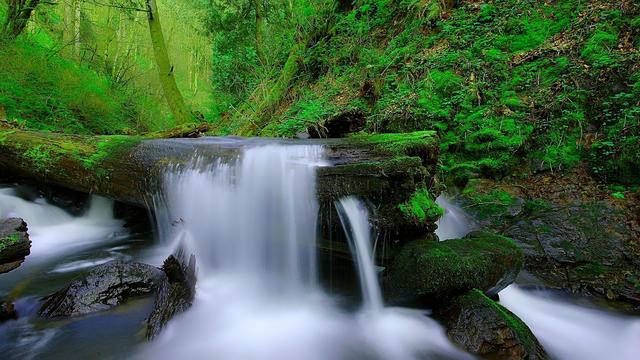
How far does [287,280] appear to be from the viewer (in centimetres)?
395

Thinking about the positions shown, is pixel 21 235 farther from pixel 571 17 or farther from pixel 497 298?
pixel 571 17

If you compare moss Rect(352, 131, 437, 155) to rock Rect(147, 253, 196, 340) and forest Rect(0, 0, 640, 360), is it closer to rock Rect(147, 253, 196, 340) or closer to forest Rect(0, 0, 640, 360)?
forest Rect(0, 0, 640, 360)

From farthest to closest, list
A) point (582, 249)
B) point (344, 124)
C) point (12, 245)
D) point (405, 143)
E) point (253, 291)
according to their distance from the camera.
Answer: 1. point (344, 124)
2. point (582, 249)
3. point (405, 143)
4. point (253, 291)
5. point (12, 245)

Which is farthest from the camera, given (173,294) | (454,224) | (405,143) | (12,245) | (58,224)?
(58,224)

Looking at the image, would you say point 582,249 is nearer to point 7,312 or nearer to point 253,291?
point 253,291

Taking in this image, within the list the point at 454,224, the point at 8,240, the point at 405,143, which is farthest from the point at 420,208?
the point at 8,240

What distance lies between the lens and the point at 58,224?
17.3ft

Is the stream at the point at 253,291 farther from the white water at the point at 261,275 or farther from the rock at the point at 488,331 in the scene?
the rock at the point at 488,331

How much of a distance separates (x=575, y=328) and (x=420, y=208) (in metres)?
1.76

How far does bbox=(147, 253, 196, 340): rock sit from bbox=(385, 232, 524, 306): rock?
1925 mm

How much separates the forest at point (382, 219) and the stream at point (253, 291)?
2 centimetres

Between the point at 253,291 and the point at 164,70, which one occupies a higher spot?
the point at 164,70

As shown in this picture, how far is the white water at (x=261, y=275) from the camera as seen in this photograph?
303cm

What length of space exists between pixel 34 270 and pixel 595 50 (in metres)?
8.21
